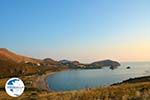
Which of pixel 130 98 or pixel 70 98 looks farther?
pixel 70 98

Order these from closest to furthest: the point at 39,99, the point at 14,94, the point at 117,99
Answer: the point at 14,94 → the point at 117,99 → the point at 39,99

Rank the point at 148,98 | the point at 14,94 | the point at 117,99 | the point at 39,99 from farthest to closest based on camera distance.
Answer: the point at 39,99, the point at 117,99, the point at 148,98, the point at 14,94

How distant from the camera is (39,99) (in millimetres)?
23828

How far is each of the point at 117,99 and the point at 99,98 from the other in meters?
1.54

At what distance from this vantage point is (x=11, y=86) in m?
17.5

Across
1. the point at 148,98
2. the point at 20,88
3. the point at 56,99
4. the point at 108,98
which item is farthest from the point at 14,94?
the point at 148,98

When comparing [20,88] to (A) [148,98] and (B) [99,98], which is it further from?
(A) [148,98]

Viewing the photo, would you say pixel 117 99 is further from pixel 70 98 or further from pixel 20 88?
pixel 20 88

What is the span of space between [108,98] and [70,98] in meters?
2.89

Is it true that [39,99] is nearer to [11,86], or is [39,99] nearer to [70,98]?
[70,98]

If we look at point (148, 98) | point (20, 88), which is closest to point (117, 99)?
point (148, 98)

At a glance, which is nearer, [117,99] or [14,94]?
[14,94]

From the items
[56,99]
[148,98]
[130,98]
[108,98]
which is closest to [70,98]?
[56,99]

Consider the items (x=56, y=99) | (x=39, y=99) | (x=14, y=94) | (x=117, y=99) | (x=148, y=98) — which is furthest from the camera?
(x=39, y=99)
